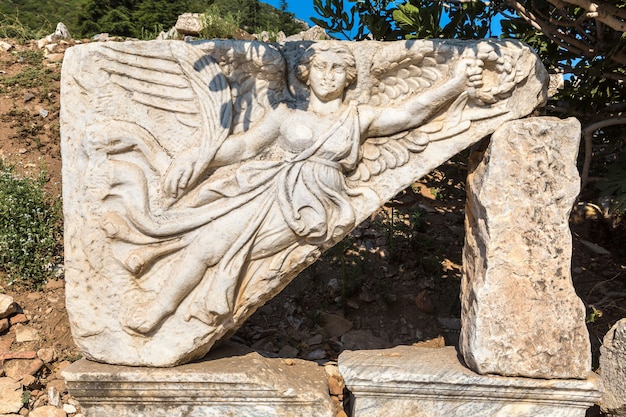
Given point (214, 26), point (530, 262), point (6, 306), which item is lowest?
point (6, 306)

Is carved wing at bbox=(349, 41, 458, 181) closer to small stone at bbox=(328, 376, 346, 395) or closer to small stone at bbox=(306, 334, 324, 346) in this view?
small stone at bbox=(328, 376, 346, 395)

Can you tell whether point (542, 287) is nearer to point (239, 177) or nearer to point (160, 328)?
point (239, 177)

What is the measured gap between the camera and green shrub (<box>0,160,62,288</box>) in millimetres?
3695

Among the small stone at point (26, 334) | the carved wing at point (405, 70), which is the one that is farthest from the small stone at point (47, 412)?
the carved wing at point (405, 70)

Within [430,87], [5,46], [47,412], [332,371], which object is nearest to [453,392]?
[332,371]

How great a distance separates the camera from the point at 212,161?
2.48 m

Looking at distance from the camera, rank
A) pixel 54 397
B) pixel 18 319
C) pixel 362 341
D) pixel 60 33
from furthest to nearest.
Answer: pixel 60 33, pixel 362 341, pixel 18 319, pixel 54 397

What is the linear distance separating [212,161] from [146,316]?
759mm

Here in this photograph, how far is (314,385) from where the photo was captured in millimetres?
2691

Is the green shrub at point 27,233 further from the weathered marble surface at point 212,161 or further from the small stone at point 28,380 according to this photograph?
the weathered marble surface at point 212,161

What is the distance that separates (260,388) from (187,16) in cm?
495

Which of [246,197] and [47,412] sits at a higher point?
[246,197]

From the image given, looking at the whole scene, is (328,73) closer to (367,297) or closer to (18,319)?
(367,297)

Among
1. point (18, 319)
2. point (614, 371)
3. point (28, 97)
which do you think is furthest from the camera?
point (28, 97)
